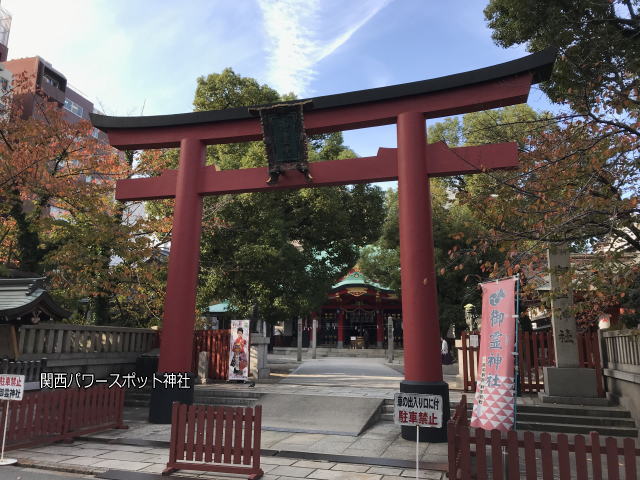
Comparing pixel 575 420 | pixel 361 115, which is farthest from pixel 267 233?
pixel 575 420

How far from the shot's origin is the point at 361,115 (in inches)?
368

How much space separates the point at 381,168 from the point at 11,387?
737 centimetres

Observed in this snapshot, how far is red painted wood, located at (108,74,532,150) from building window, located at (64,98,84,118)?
38.3 metres

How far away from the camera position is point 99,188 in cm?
1227

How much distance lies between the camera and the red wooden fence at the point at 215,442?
5766 mm

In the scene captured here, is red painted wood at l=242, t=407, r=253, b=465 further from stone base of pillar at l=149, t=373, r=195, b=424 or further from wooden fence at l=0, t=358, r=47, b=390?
wooden fence at l=0, t=358, r=47, b=390

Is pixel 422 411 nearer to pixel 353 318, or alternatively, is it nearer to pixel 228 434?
pixel 228 434

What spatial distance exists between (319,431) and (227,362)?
600 cm

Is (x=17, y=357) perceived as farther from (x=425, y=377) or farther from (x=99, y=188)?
(x=425, y=377)

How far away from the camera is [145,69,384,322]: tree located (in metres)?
15.8

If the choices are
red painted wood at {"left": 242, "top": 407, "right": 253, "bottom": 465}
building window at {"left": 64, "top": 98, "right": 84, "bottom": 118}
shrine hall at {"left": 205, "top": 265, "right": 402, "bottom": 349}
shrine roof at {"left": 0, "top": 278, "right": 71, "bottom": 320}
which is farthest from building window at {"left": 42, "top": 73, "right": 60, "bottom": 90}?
red painted wood at {"left": 242, "top": 407, "right": 253, "bottom": 465}

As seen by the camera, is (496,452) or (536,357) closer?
(496,452)

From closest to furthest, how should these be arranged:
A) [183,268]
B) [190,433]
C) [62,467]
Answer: [190,433], [62,467], [183,268]

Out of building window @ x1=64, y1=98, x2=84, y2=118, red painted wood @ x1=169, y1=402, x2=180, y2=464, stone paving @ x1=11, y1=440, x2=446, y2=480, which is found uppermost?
building window @ x1=64, y1=98, x2=84, y2=118
